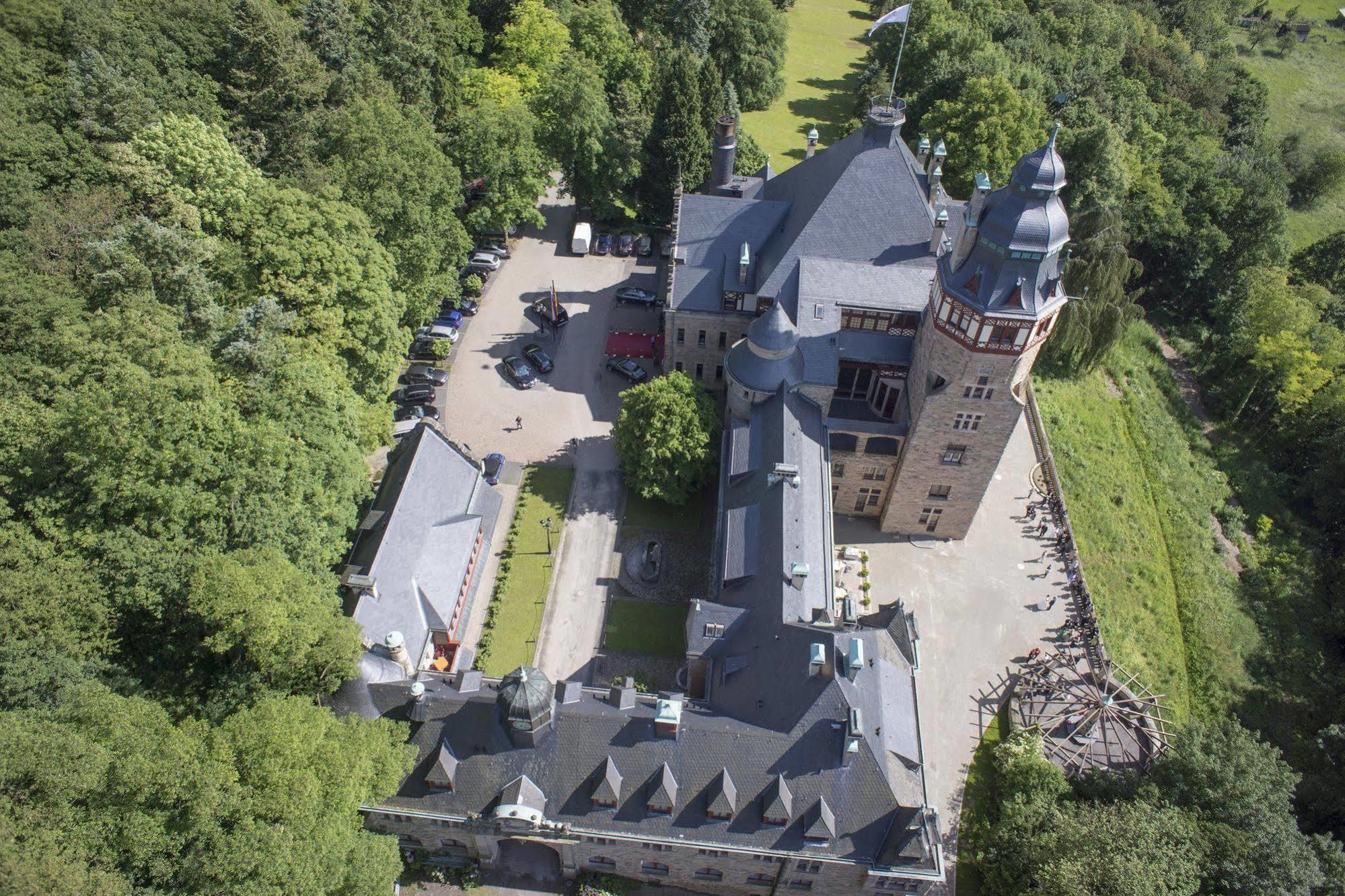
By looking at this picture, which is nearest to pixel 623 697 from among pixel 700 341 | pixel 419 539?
pixel 419 539

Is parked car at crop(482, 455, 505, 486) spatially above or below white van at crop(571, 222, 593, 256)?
below

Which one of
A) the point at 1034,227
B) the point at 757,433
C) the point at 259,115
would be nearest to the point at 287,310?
the point at 259,115

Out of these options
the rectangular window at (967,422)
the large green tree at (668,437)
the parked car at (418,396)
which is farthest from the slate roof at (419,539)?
the rectangular window at (967,422)

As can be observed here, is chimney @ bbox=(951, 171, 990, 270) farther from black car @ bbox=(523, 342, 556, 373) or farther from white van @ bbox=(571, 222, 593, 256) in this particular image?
white van @ bbox=(571, 222, 593, 256)

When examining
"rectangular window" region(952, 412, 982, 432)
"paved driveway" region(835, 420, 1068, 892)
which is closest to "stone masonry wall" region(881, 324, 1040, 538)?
"rectangular window" region(952, 412, 982, 432)

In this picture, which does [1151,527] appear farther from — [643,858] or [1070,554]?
[643,858]
